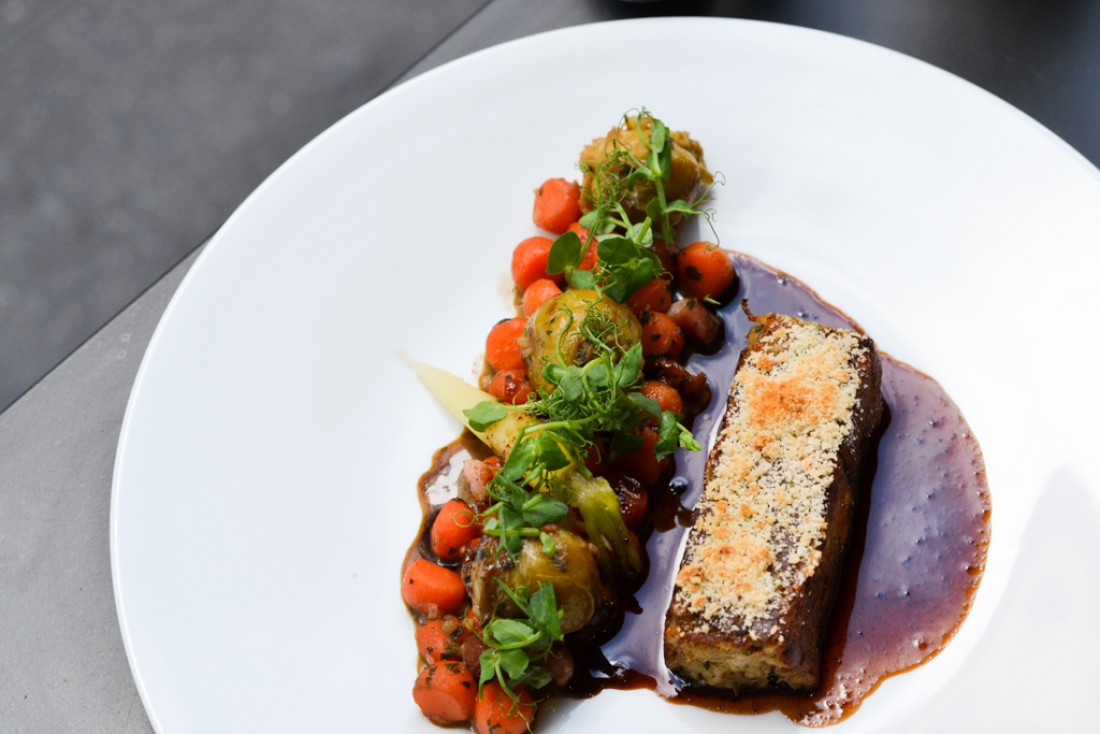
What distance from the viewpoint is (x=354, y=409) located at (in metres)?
3.74

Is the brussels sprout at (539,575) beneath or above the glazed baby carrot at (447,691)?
above

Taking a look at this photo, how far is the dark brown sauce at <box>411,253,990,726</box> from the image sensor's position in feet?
10.2

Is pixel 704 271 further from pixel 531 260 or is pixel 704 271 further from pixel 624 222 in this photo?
pixel 531 260

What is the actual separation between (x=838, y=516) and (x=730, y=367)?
78 centimetres

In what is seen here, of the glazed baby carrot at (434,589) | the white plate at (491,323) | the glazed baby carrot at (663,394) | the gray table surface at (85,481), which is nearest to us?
the white plate at (491,323)

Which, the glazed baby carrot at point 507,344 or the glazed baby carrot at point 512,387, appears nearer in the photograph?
the glazed baby carrot at point 512,387

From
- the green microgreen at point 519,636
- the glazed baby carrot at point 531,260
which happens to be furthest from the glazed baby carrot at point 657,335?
the green microgreen at point 519,636

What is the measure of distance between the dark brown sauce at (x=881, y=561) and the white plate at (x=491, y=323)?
0.06m

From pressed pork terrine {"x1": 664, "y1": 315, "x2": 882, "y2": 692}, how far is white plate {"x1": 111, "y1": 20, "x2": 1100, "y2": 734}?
0.94 feet

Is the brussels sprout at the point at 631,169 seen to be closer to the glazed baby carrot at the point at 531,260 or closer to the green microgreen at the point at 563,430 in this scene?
the glazed baby carrot at the point at 531,260

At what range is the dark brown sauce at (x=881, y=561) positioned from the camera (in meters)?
3.11

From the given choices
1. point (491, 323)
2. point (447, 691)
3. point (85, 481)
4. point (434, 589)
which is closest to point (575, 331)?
point (491, 323)

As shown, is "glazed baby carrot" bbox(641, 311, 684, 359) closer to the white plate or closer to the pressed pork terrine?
the pressed pork terrine

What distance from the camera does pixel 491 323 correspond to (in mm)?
3934
